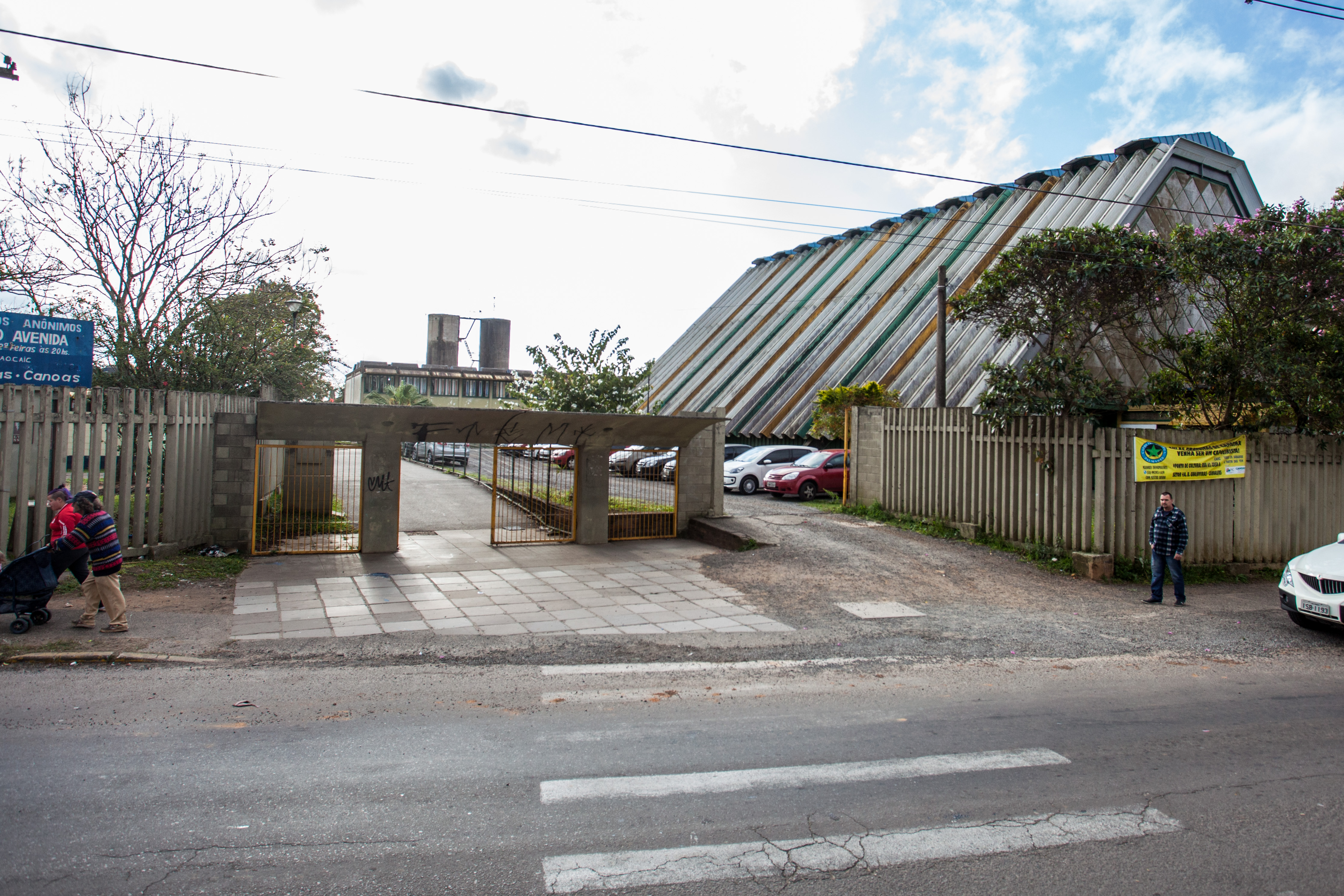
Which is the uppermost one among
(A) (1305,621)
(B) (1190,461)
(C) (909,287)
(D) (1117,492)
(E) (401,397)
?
(C) (909,287)

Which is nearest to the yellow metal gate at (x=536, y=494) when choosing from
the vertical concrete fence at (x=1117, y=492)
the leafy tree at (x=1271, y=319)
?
the vertical concrete fence at (x=1117, y=492)

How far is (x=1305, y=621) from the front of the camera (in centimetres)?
865

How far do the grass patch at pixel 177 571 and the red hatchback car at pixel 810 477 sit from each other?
13.6 meters

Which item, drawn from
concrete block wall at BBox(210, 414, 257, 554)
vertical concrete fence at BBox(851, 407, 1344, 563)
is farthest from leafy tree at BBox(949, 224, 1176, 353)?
concrete block wall at BBox(210, 414, 257, 554)

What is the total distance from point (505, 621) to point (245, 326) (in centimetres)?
1089

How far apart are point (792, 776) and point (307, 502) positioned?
12.9 m

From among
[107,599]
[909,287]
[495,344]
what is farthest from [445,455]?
[495,344]

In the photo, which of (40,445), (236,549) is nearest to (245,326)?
(236,549)

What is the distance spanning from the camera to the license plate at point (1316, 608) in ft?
26.7

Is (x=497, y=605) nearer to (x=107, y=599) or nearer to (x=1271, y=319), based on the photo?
(x=107, y=599)

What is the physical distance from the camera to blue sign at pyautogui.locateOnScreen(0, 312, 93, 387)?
9383 millimetres

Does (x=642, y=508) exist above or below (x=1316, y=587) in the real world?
above

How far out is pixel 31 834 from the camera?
140 inches

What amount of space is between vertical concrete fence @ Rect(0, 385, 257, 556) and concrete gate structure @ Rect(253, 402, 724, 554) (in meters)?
0.86
